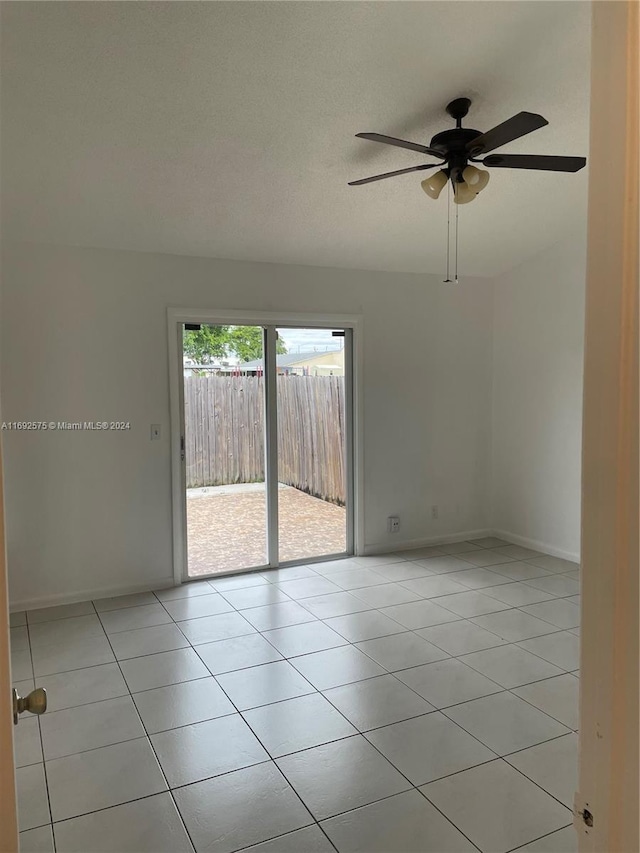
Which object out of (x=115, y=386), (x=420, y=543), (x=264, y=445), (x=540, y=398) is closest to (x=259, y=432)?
(x=264, y=445)

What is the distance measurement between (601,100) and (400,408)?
14.5ft

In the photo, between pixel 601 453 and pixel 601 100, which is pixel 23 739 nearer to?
pixel 601 453

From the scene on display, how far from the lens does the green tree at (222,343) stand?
4.43m

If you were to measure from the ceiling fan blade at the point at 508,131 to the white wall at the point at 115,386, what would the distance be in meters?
2.29

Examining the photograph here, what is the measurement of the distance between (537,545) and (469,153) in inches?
143

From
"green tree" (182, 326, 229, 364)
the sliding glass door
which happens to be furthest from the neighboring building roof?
"green tree" (182, 326, 229, 364)

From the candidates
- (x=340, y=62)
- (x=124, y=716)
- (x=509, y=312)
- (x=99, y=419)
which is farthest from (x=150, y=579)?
A: (x=509, y=312)

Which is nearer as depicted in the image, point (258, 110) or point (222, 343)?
point (258, 110)

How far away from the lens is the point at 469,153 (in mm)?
2676

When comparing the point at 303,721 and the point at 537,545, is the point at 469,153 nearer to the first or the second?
the point at 303,721

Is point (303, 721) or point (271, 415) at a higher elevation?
point (271, 415)

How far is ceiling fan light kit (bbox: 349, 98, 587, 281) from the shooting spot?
7.65 ft

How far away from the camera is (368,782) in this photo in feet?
7.34

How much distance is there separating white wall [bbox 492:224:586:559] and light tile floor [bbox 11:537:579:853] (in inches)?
38.5
